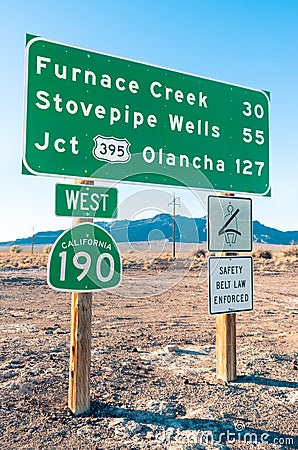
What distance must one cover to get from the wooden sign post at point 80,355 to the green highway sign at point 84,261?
10 centimetres

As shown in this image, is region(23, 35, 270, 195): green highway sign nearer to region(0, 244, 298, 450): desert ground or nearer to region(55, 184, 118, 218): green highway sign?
region(55, 184, 118, 218): green highway sign

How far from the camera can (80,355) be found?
3.92 metres

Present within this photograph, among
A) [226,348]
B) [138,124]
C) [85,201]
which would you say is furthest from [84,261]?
[226,348]

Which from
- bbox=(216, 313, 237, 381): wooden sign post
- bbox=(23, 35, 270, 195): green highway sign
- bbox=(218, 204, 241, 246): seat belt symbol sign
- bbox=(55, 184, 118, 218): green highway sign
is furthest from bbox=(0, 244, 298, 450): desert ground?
bbox=(23, 35, 270, 195): green highway sign

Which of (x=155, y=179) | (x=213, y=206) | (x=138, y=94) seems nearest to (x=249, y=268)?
(x=213, y=206)

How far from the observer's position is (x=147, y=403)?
415 cm

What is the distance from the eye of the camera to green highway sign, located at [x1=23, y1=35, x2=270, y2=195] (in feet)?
12.9

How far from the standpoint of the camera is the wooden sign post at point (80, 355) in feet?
12.8

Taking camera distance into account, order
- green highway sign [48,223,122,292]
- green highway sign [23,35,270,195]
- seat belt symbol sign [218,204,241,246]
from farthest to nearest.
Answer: seat belt symbol sign [218,204,241,246] → green highway sign [23,35,270,195] → green highway sign [48,223,122,292]

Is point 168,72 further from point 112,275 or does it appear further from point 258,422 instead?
point 258,422

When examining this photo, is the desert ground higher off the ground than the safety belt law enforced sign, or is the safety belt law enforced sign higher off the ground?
the safety belt law enforced sign

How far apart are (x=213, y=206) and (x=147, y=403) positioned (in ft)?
7.12

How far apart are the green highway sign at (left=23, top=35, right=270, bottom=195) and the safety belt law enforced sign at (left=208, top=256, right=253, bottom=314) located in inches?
33.5

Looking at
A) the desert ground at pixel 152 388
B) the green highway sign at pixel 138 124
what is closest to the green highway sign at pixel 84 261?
the desert ground at pixel 152 388
